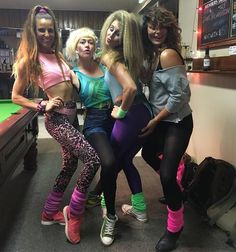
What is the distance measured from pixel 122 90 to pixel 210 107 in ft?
4.41

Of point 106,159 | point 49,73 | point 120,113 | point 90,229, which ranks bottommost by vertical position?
point 90,229

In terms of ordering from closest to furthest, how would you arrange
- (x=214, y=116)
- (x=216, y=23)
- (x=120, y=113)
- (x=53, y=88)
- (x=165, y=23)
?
(x=165, y=23) < (x=120, y=113) < (x=53, y=88) < (x=216, y=23) < (x=214, y=116)

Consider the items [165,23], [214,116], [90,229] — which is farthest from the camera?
[214,116]

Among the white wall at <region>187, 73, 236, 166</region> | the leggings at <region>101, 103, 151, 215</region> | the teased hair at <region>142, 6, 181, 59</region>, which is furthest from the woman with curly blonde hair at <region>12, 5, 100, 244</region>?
the white wall at <region>187, 73, 236, 166</region>

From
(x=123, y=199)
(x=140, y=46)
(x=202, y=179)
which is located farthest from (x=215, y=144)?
(x=140, y=46)

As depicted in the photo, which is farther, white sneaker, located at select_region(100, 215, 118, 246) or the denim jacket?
white sneaker, located at select_region(100, 215, 118, 246)

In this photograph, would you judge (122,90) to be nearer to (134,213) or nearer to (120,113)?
(120,113)

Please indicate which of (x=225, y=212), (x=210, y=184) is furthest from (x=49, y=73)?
(x=225, y=212)

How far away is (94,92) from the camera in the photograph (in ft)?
6.10

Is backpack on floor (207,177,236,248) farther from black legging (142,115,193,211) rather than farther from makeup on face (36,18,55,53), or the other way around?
makeup on face (36,18,55,53)

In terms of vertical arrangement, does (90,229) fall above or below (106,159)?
below

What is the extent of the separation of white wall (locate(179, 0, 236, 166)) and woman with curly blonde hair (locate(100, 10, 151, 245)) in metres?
0.93

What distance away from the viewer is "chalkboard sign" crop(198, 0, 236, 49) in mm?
2277

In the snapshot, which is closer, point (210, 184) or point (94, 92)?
point (94, 92)
